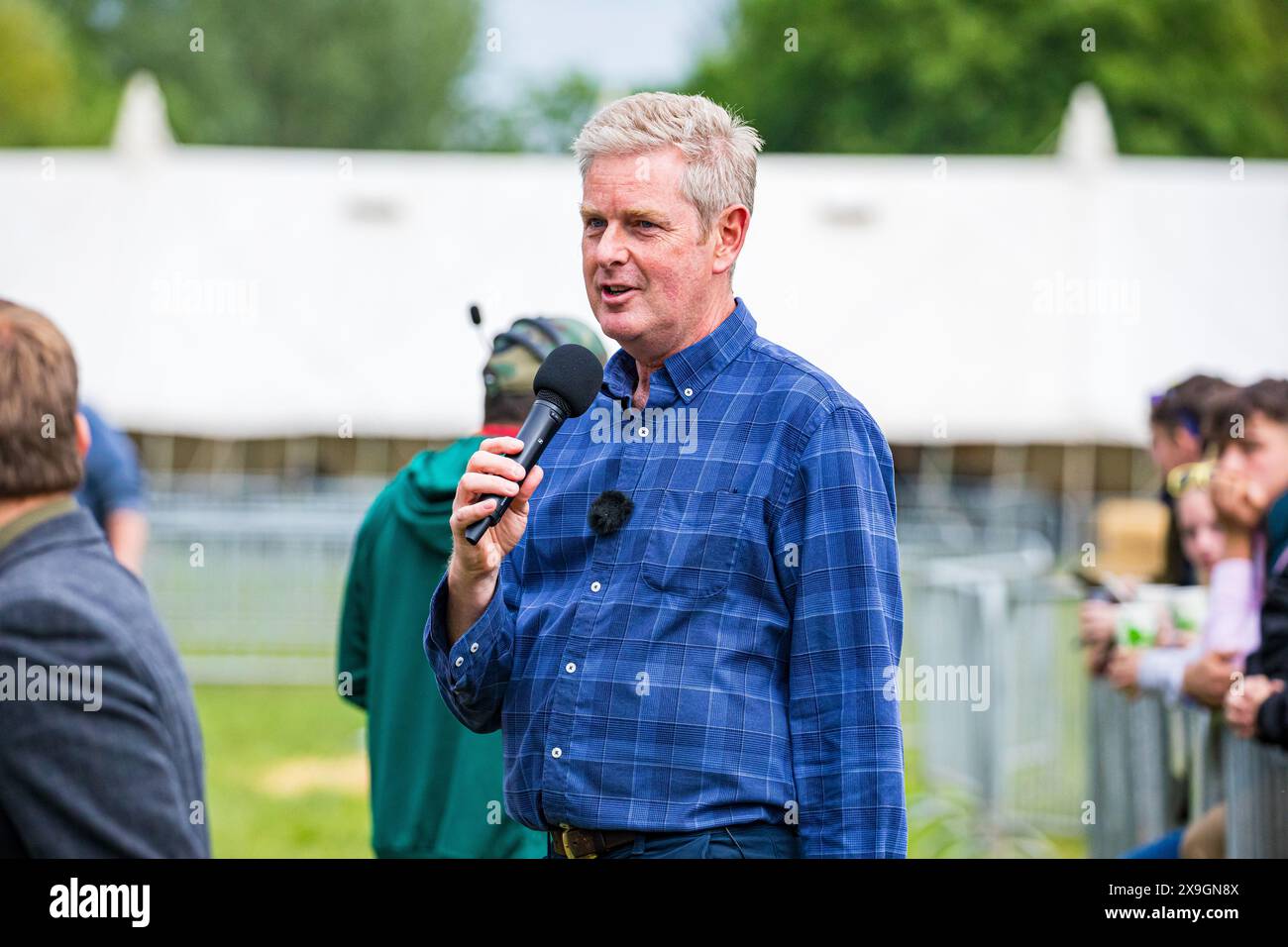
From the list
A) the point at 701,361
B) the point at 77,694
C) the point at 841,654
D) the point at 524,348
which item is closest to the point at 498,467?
the point at 701,361

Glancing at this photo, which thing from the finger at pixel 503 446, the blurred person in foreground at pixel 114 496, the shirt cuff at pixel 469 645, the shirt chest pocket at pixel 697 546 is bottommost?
the shirt cuff at pixel 469 645

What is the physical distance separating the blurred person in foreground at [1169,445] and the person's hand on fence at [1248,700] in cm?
120

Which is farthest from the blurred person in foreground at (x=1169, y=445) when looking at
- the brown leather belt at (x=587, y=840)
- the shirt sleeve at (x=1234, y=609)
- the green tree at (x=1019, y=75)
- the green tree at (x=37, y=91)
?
the green tree at (x=37, y=91)

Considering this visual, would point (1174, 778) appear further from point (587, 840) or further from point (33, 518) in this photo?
point (33, 518)

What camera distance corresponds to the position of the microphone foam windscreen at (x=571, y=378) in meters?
2.63

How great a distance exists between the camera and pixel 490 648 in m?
2.68

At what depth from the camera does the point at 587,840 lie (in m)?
2.58

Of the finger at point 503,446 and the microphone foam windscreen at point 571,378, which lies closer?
the finger at point 503,446

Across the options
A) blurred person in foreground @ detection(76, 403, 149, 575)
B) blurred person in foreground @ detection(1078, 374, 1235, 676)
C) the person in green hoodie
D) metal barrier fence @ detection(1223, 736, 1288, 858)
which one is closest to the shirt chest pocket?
the person in green hoodie

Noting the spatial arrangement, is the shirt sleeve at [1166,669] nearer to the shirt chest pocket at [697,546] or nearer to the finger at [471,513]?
the shirt chest pocket at [697,546]

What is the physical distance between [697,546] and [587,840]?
513mm

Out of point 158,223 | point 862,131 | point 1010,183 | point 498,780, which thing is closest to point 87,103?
point 862,131

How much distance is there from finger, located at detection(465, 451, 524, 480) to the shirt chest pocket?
27cm

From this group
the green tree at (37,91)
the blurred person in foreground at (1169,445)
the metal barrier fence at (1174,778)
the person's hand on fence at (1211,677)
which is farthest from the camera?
the green tree at (37,91)
